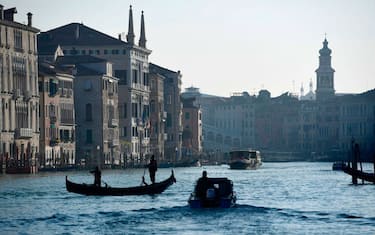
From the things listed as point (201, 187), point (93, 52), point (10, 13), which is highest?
point (10, 13)

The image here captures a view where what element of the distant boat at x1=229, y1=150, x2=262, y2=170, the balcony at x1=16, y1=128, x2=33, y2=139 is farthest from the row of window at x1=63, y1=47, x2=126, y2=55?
the balcony at x1=16, y1=128, x2=33, y2=139

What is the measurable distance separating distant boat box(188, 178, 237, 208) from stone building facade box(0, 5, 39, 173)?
5279 centimetres

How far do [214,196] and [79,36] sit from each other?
97.6 m

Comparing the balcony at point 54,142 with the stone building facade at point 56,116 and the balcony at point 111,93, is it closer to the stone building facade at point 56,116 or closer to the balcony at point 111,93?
the stone building facade at point 56,116

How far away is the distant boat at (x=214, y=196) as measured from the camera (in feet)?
243

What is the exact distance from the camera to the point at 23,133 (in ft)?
440

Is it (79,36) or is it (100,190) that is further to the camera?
(79,36)

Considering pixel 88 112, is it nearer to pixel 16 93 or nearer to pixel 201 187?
pixel 16 93

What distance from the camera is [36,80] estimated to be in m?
139

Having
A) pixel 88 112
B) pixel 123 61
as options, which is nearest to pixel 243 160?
pixel 123 61

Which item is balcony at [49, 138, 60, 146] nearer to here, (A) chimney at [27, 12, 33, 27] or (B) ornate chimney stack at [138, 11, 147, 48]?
(A) chimney at [27, 12, 33, 27]

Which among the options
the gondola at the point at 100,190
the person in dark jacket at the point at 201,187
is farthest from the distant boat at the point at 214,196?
the gondola at the point at 100,190

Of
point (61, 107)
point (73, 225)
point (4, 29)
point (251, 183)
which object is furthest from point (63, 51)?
point (73, 225)

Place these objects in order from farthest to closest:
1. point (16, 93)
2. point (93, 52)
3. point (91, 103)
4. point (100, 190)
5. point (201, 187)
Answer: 1. point (93, 52)
2. point (91, 103)
3. point (16, 93)
4. point (100, 190)
5. point (201, 187)
